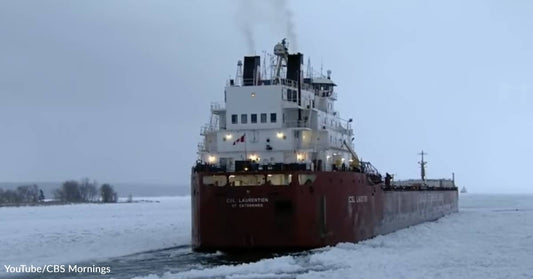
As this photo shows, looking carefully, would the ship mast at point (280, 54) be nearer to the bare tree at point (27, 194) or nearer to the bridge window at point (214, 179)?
the bridge window at point (214, 179)

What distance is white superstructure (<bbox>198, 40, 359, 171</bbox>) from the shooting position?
27.6 m

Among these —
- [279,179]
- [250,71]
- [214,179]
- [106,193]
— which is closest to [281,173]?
[279,179]

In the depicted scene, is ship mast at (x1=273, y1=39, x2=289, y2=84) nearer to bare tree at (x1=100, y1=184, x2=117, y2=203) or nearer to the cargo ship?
the cargo ship

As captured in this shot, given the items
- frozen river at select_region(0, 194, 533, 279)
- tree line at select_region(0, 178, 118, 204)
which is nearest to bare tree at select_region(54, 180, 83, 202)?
tree line at select_region(0, 178, 118, 204)

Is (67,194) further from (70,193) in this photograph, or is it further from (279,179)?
(279,179)

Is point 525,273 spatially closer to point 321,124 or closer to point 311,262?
point 311,262

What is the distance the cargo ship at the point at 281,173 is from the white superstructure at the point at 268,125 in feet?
0.14

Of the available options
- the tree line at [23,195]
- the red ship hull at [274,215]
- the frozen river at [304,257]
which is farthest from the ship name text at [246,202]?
the tree line at [23,195]

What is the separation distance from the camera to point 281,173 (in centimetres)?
2430

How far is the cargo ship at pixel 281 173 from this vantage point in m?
24.2

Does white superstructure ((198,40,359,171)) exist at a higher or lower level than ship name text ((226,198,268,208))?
higher

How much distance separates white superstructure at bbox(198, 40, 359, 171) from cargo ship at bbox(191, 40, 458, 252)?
0.14ft

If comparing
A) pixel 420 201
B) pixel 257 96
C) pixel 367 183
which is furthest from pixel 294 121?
pixel 420 201

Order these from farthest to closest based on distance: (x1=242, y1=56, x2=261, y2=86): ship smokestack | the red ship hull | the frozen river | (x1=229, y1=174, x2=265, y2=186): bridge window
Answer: (x1=242, y1=56, x2=261, y2=86): ship smokestack, (x1=229, y1=174, x2=265, y2=186): bridge window, the red ship hull, the frozen river
